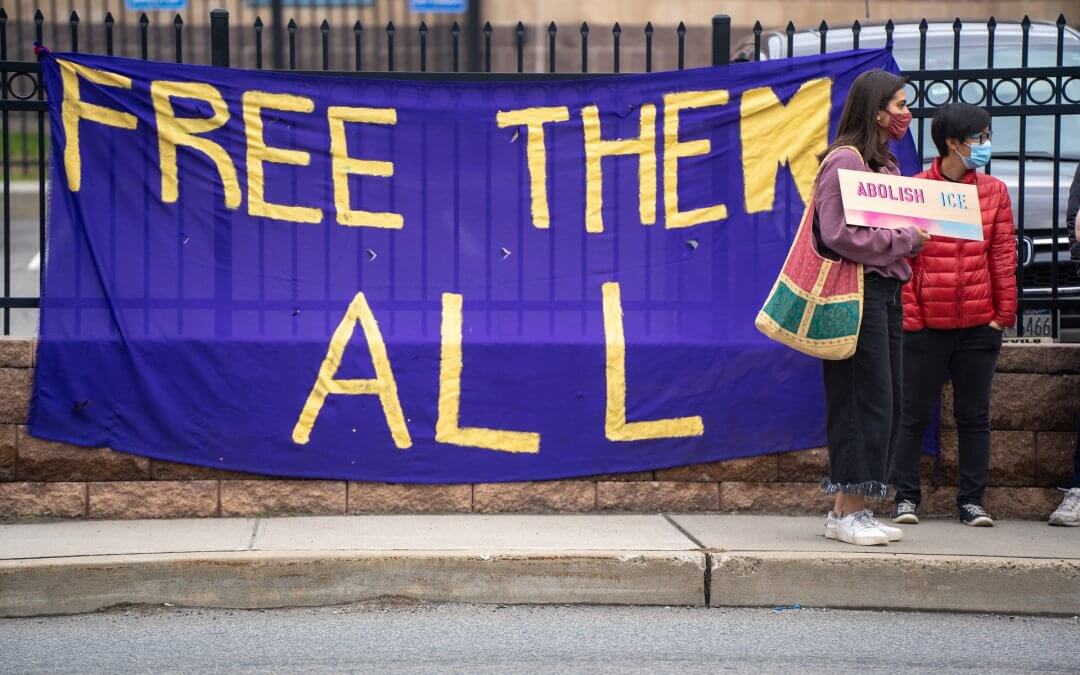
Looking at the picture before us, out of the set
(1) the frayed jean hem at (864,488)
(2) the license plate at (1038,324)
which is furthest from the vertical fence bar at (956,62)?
(1) the frayed jean hem at (864,488)

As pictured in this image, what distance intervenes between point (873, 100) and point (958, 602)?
6.61ft

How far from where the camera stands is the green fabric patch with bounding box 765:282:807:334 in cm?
555

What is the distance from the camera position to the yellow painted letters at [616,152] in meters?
6.40

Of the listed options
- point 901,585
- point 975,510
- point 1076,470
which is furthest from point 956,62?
point 901,585

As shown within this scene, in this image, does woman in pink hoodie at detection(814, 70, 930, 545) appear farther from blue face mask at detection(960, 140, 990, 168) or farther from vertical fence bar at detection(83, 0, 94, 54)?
vertical fence bar at detection(83, 0, 94, 54)

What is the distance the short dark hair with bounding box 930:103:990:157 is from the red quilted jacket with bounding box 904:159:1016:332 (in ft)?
0.67

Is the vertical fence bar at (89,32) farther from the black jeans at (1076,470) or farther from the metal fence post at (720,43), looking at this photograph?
the black jeans at (1076,470)

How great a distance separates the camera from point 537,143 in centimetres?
640

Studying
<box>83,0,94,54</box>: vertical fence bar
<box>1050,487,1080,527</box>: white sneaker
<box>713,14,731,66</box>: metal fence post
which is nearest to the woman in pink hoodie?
<box>1050,487,1080,527</box>: white sneaker

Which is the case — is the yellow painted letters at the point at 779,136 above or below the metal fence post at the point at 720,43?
below

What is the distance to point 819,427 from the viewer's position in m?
6.39

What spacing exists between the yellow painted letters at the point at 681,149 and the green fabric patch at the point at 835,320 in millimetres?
1078

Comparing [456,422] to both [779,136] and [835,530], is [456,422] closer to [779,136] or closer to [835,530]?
[835,530]

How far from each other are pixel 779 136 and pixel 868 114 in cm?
89
